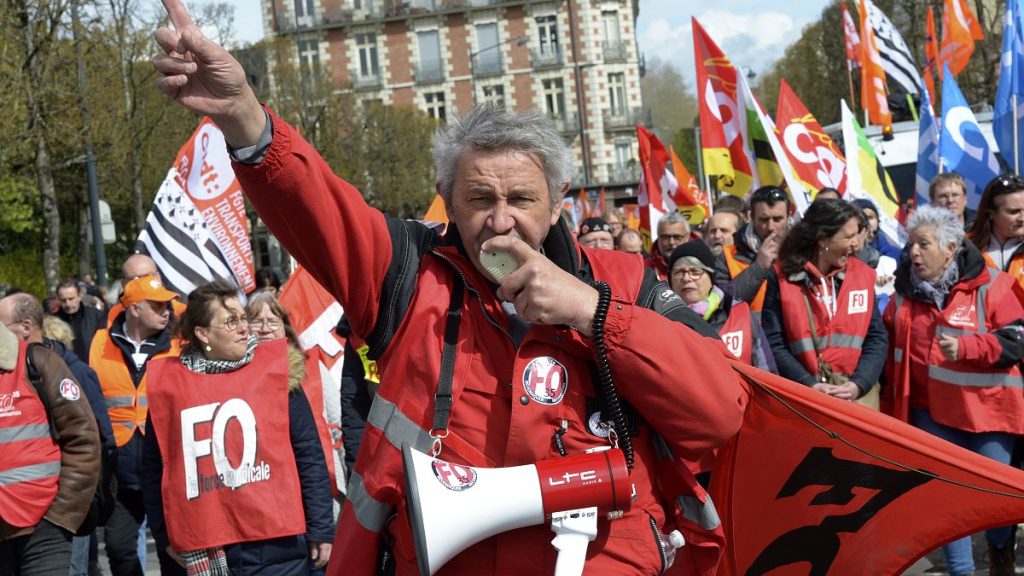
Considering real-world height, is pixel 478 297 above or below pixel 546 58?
below

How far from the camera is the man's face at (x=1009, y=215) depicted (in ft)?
22.3

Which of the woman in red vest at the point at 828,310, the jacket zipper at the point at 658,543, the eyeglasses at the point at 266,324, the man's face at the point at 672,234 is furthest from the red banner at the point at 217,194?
the jacket zipper at the point at 658,543

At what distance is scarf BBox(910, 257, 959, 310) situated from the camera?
629cm

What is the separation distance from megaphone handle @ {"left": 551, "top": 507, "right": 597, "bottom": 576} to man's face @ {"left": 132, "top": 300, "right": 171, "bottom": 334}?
5142 mm

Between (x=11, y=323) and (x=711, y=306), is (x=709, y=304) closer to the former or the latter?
(x=711, y=306)

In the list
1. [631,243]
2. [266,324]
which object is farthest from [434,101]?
[266,324]

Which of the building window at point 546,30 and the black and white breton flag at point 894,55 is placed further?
the building window at point 546,30

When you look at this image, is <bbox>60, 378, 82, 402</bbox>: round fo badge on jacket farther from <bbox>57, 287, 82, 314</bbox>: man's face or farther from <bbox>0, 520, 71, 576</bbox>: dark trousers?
<bbox>57, 287, 82, 314</bbox>: man's face

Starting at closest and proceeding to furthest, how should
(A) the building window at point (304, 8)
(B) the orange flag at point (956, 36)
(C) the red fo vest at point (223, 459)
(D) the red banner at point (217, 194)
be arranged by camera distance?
(C) the red fo vest at point (223, 459), (D) the red banner at point (217, 194), (B) the orange flag at point (956, 36), (A) the building window at point (304, 8)

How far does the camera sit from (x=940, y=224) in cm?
631

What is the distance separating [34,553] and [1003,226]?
17.2 ft

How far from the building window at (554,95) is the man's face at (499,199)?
69661mm

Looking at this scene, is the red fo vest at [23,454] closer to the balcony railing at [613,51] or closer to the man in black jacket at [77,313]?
the man in black jacket at [77,313]

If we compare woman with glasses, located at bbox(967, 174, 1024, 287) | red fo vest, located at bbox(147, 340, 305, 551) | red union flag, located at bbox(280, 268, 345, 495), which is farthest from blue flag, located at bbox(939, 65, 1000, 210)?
red fo vest, located at bbox(147, 340, 305, 551)
